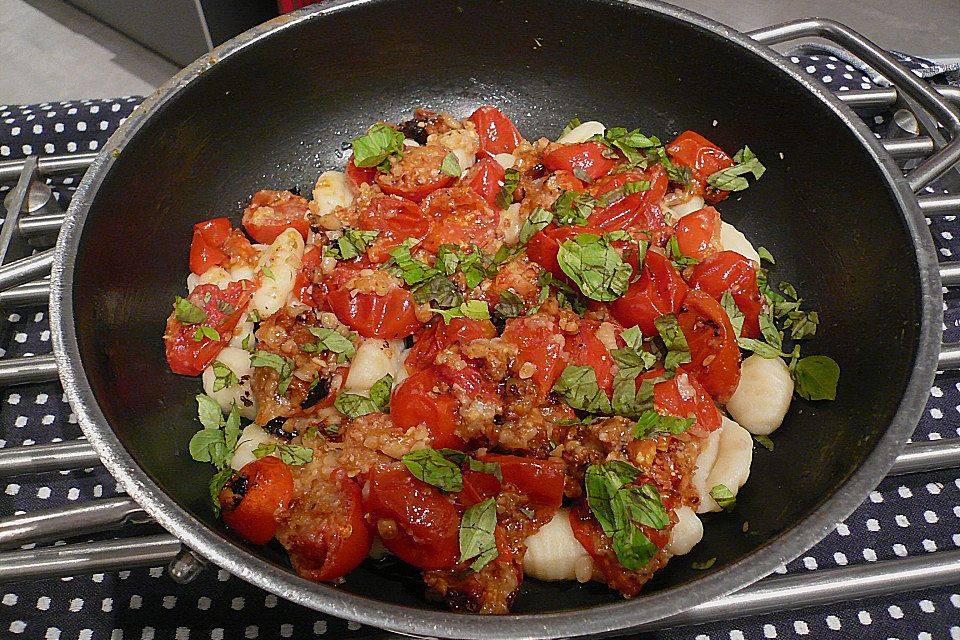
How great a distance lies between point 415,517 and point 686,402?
48 cm

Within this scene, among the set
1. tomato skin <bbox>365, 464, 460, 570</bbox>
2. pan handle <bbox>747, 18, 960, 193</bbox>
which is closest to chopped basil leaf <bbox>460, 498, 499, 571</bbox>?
tomato skin <bbox>365, 464, 460, 570</bbox>

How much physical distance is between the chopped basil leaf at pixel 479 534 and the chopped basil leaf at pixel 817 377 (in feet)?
1.92

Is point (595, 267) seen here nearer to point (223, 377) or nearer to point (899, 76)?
point (223, 377)

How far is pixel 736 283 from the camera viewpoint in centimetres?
124

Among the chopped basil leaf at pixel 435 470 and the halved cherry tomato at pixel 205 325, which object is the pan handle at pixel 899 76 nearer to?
the chopped basil leaf at pixel 435 470

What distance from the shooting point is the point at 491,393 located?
3.62 ft

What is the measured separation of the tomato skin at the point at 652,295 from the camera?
3.97 ft

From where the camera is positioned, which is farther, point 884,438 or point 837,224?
point 837,224

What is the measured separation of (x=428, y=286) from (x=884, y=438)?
768 millimetres

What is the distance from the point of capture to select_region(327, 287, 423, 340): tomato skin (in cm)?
121

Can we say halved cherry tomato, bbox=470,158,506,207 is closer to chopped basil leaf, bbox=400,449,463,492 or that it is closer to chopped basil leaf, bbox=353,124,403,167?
chopped basil leaf, bbox=353,124,403,167

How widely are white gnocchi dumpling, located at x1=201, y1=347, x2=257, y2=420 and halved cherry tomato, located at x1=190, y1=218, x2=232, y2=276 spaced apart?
0.70 feet

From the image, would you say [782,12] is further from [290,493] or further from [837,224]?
[290,493]

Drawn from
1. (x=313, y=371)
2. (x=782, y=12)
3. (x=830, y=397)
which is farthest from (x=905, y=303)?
(x=782, y=12)
